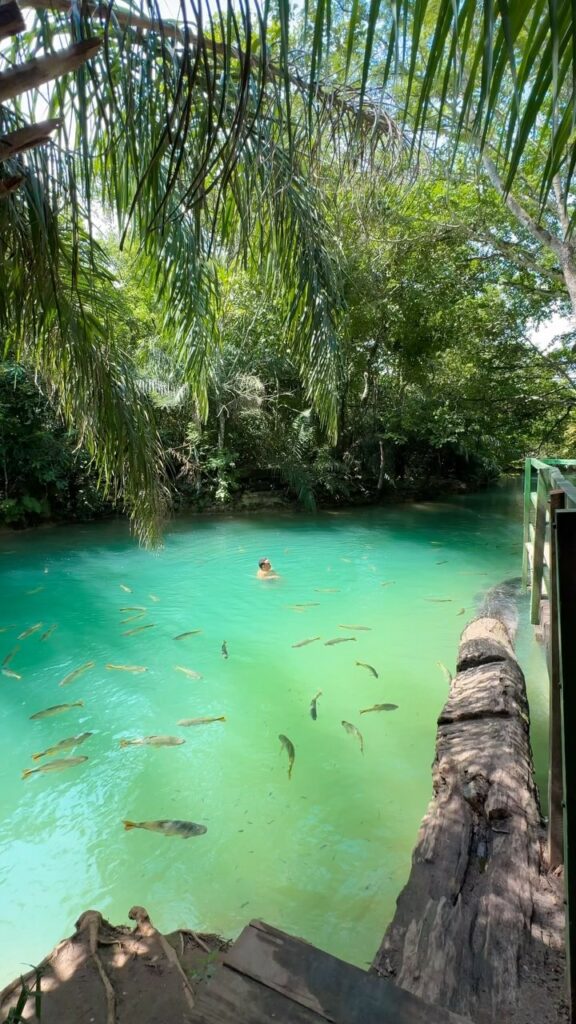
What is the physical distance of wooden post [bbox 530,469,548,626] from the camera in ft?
16.9

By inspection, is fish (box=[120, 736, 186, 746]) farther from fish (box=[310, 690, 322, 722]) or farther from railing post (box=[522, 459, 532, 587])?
railing post (box=[522, 459, 532, 587])

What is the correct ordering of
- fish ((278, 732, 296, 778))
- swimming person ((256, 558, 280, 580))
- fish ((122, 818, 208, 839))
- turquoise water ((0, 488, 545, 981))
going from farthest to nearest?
swimming person ((256, 558, 280, 580)) → fish ((278, 732, 296, 778)) → fish ((122, 818, 208, 839)) → turquoise water ((0, 488, 545, 981))

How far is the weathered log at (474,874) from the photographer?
202 centimetres

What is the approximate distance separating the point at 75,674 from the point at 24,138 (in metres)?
5.43

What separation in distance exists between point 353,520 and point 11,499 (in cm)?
836

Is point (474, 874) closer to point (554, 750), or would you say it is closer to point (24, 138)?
→ point (554, 750)

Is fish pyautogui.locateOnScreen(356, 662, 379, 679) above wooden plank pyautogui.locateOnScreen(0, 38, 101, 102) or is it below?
below

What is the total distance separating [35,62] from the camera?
1.32m

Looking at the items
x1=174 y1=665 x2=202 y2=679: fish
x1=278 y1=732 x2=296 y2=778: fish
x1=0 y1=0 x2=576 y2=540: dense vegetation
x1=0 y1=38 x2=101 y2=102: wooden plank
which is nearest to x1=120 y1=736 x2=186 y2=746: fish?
x1=278 y1=732 x2=296 y2=778: fish

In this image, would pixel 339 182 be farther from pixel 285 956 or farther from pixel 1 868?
pixel 1 868

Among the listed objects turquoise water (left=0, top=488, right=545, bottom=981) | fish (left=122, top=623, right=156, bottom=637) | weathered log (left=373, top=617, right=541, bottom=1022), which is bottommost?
turquoise water (left=0, top=488, right=545, bottom=981)

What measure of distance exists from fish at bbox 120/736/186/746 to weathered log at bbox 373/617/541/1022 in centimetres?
208

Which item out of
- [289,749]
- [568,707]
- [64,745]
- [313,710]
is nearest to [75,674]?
[64,745]

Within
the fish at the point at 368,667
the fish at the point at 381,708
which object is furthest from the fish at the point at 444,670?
the fish at the point at 381,708
